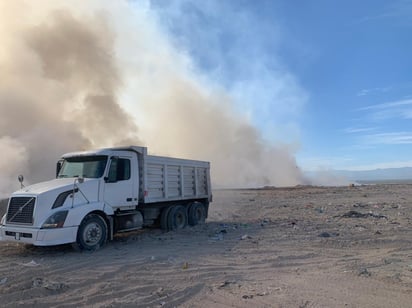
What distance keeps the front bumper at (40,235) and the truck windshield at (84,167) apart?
1.68 metres

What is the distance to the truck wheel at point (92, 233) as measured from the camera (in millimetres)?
8992

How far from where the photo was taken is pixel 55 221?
848cm

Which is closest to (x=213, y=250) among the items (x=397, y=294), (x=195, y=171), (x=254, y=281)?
Answer: (x=254, y=281)

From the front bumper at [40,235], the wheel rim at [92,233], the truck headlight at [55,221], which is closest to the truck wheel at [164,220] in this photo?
the wheel rim at [92,233]

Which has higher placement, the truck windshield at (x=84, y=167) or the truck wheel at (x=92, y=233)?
the truck windshield at (x=84, y=167)

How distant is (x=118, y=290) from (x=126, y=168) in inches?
202

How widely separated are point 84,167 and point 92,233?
185 centimetres

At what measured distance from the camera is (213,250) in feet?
29.1

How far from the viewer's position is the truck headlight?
27.6 ft

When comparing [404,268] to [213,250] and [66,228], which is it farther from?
[66,228]

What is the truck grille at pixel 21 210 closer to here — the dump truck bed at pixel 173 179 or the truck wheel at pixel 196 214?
the dump truck bed at pixel 173 179

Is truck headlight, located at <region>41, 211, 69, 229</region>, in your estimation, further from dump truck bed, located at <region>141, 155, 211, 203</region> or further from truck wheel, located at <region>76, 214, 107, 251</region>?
dump truck bed, located at <region>141, 155, 211, 203</region>

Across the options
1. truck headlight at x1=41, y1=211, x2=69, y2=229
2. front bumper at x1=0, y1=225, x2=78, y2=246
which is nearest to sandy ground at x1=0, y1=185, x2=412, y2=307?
front bumper at x1=0, y1=225, x2=78, y2=246

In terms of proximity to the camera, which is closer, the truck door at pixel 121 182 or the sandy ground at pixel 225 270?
the sandy ground at pixel 225 270
